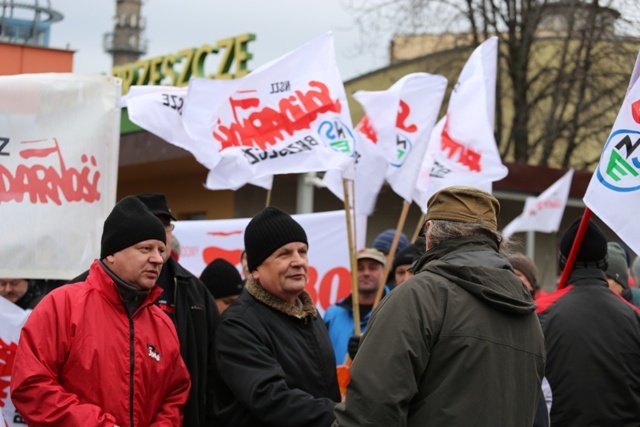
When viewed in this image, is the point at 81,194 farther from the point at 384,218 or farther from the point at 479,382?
the point at 384,218

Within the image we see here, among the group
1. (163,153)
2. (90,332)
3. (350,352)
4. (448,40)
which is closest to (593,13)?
(448,40)

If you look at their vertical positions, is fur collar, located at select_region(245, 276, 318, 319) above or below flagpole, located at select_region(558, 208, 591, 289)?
below

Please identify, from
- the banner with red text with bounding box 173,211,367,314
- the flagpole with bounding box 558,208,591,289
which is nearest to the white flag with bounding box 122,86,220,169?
the banner with red text with bounding box 173,211,367,314

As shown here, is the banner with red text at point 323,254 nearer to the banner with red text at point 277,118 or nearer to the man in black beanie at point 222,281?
the banner with red text at point 277,118

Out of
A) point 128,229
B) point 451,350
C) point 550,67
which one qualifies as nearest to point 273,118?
point 128,229

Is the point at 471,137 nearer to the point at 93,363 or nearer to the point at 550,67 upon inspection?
the point at 93,363

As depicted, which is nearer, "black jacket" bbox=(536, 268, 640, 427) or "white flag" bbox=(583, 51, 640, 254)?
"white flag" bbox=(583, 51, 640, 254)

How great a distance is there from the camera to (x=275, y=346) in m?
5.02

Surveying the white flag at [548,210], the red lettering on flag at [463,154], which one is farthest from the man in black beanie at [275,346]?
the white flag at [548,210]

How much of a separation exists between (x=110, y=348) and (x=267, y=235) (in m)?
0.96

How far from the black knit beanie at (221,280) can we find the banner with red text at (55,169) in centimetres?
104

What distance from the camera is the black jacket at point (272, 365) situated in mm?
4797

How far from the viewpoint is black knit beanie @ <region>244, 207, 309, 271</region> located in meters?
5.22

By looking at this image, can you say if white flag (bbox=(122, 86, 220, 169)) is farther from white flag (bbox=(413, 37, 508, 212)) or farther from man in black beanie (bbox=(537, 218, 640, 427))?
man in black beanie (bbox=(537, 218, 640, 427))
